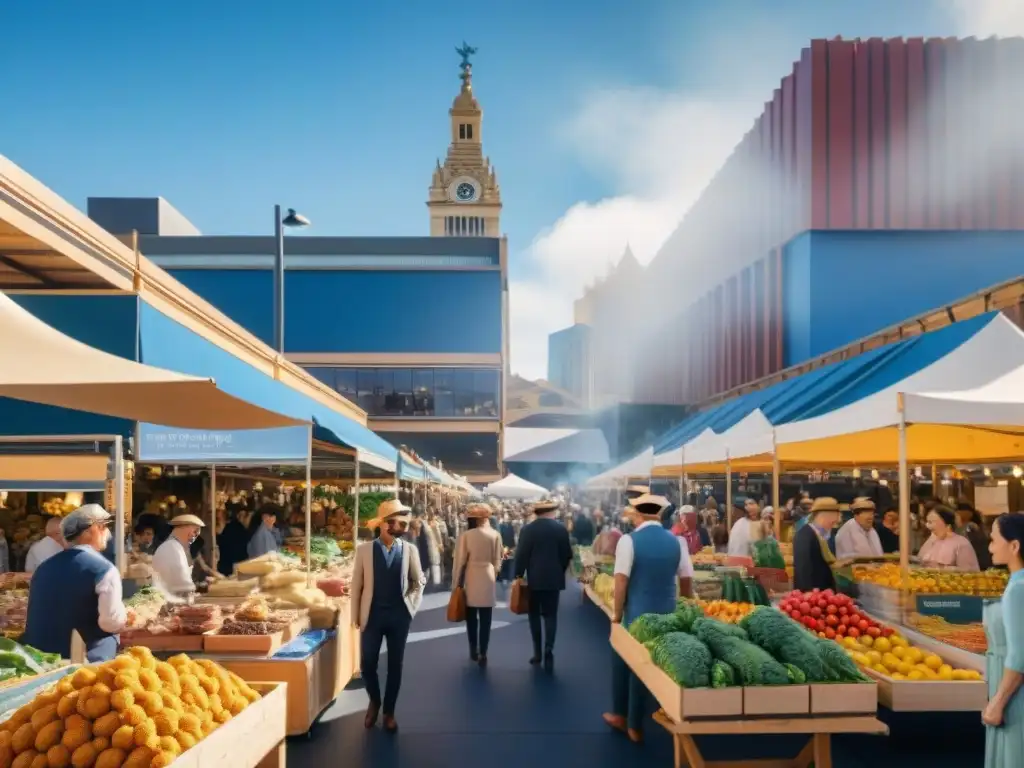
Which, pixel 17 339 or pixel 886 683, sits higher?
pixel 17 339

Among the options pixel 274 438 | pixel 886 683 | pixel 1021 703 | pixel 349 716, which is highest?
pixel 274 438

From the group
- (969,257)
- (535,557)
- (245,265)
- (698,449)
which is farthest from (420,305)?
(535,557)

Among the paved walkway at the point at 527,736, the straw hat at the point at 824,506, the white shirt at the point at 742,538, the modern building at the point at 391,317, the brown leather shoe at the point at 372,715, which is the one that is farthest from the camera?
the modern building at the point at 391,317

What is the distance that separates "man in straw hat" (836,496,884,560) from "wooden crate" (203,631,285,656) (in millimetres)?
6829

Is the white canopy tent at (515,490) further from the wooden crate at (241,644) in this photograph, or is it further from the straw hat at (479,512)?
the wooden crate at (241,644)

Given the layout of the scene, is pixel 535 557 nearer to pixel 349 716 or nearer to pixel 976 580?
pixel 349 716

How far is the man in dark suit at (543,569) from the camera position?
10.3 m

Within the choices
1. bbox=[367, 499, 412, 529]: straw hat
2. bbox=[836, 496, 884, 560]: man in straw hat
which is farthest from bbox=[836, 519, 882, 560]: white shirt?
bbox=[367, 499, 412, 529]: straw hat

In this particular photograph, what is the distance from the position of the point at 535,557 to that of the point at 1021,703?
6366mm

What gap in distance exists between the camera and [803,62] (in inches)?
1179

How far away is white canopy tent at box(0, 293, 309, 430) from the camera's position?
12.5 ft

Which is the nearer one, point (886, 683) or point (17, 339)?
point (17, 339)

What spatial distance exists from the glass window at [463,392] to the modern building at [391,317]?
0.05 metres

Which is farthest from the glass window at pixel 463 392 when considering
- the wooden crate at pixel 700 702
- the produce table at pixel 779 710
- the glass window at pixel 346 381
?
the produce table at pixel 779 710
